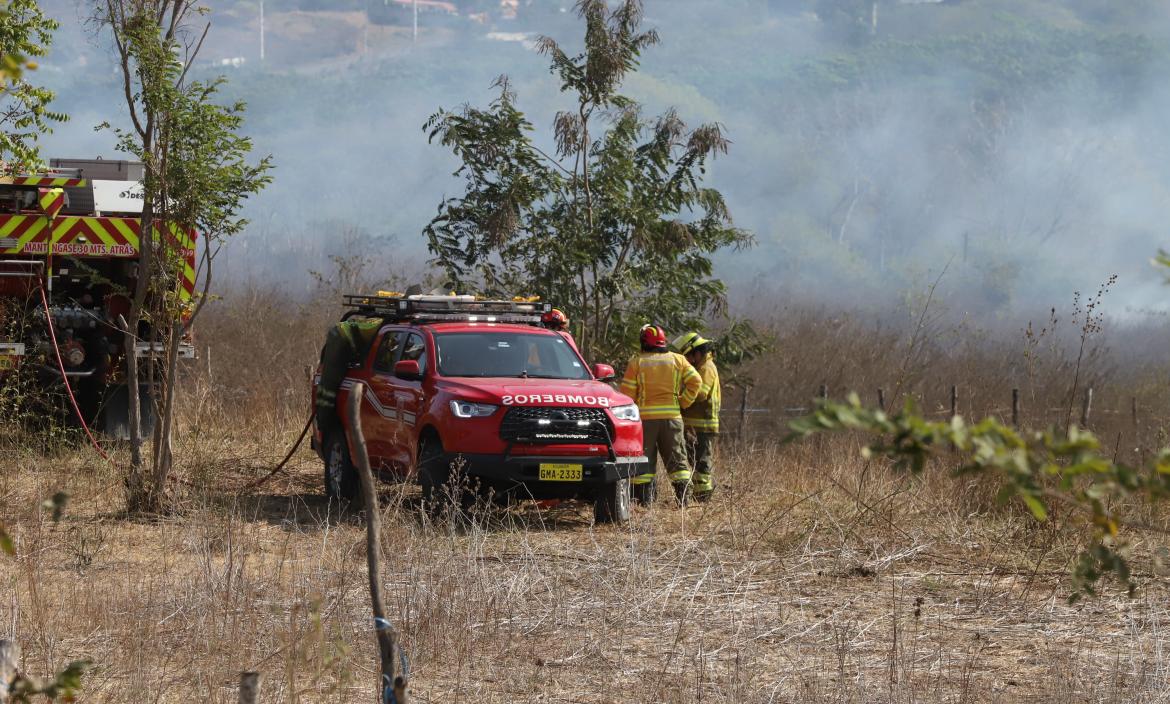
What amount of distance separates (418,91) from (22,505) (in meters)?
89.1

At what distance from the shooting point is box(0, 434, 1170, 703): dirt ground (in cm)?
584

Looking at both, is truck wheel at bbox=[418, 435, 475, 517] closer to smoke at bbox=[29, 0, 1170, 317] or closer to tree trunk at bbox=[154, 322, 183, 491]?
tree trunk at bbox=[154, 322, 183, 491]

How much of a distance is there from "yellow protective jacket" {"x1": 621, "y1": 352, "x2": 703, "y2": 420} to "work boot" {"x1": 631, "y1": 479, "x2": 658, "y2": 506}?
573 millimetres

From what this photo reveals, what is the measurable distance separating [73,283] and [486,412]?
16.5 feet

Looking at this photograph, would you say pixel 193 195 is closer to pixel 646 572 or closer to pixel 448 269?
pixel 646 572

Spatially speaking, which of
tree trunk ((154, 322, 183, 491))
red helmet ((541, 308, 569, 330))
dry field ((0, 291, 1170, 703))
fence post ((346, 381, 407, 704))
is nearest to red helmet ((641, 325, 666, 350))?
red helmet ((541, 308, 569, 330))

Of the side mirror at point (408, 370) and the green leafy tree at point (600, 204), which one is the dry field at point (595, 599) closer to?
the side mirror at point (408, 370)

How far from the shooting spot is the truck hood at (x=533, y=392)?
33.5 ft

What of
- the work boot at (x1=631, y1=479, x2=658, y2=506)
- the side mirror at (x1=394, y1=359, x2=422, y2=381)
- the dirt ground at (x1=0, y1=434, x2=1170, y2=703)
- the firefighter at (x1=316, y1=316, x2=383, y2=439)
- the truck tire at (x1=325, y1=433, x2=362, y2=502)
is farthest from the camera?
the work boot at (x1=631, y1=479, x2=658, y2=506)

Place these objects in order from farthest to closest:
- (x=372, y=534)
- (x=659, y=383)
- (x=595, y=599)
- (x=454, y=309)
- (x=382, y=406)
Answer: (x=659, y=383)
(x=454, y=309)
(x=382, y=406)
(x=595, y=599)
(x=372, y=534)

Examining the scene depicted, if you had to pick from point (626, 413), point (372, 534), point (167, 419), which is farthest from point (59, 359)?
point (372, 534)

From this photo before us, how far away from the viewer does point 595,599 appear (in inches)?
290

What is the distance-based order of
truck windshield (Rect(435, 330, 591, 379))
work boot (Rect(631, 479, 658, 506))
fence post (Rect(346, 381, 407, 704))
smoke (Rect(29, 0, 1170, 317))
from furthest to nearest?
smoke (Rect(29, 0, 1170, 317)) < work boot (Rect(631, 479, 658, 506)) < truck windshield (Rect(435, 330, 591, 379)) < fence post (Rect(346, 381, 407, 704))

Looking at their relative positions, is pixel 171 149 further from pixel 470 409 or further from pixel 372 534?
pixel 372 534
